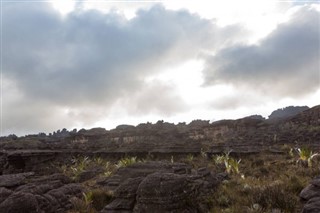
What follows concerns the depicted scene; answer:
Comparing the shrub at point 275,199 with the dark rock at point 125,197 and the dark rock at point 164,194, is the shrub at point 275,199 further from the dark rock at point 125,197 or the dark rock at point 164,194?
the dark rock at point 125,197

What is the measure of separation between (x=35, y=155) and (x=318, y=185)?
3870 cm

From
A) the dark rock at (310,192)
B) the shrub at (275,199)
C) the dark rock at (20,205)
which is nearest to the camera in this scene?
the dark rock at (310,192)

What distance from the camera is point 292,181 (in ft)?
54.0

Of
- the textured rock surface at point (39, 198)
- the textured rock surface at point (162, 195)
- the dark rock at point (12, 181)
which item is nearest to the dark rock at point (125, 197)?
the textured rock surface at point (162, 195)

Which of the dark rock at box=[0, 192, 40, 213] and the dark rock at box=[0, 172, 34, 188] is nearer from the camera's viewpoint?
the dark rock at box=[0, 192, 40, 213]

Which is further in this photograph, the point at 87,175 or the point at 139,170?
the point at 87,175

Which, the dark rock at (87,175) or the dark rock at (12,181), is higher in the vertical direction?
the dark rock at (12,181)

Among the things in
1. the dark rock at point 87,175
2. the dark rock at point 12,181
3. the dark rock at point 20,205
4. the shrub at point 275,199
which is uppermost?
the dark rock at point 12,181

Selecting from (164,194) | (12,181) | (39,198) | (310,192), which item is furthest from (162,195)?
(12,181)

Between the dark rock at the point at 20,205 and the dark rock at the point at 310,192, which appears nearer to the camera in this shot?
the dark rock at the point at 310,192

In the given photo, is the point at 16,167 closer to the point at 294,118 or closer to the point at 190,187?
the point at 190,187

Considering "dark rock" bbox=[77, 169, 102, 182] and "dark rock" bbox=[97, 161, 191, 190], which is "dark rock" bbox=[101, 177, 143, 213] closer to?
"dark rock" bbox=[97, 161, 191, 190]

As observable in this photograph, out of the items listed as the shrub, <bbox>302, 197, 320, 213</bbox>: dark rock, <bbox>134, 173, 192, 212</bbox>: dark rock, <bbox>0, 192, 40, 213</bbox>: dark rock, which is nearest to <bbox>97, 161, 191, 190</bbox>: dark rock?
<bbox>0, 192, 40, 213</bbox>: dark rock

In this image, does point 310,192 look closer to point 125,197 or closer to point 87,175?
point 125,197
